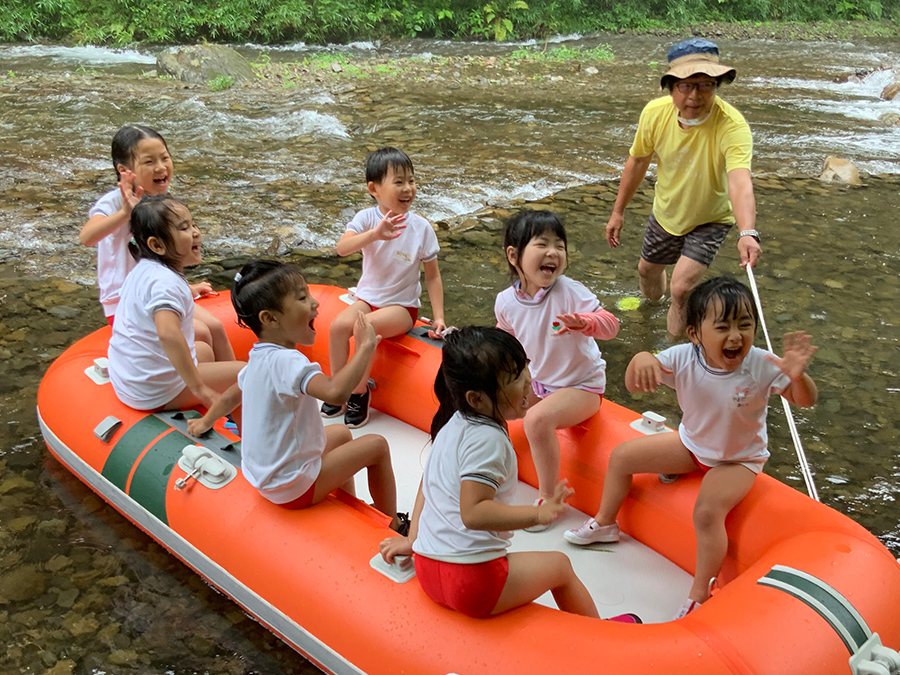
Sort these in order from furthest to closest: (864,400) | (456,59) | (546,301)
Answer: (456,59) → (864,400) → (546,301)

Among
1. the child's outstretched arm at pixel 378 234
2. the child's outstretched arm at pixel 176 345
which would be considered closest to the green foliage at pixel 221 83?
the child's outstretched arm at pixel 378 234

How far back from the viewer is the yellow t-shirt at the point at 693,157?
359 centimetres

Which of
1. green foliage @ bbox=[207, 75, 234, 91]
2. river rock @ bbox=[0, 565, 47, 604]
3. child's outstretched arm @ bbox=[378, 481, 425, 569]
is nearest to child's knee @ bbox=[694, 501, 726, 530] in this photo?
child's outstretched arm @ bbox=[378, 481, 425, 569]

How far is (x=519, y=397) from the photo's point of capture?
6.31ft

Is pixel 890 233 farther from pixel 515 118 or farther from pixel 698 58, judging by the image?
pixel 515 118

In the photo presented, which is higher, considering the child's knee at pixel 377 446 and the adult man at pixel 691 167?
the adult man at pixel 691 167

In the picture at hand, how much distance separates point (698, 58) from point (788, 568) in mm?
2246

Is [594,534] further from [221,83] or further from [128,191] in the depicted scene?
[221,83]

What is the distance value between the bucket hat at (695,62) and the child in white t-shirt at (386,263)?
3.81ft

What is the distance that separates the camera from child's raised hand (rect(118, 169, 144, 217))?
305cm

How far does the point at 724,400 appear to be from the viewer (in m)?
2.34

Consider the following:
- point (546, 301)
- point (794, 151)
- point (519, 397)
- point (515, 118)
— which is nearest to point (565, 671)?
point (519, 397)

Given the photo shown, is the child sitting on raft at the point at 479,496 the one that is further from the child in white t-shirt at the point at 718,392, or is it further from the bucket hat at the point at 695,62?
the bucket hat at the point at 695,62

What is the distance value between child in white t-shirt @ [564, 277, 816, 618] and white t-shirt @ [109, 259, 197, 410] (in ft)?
4.92
